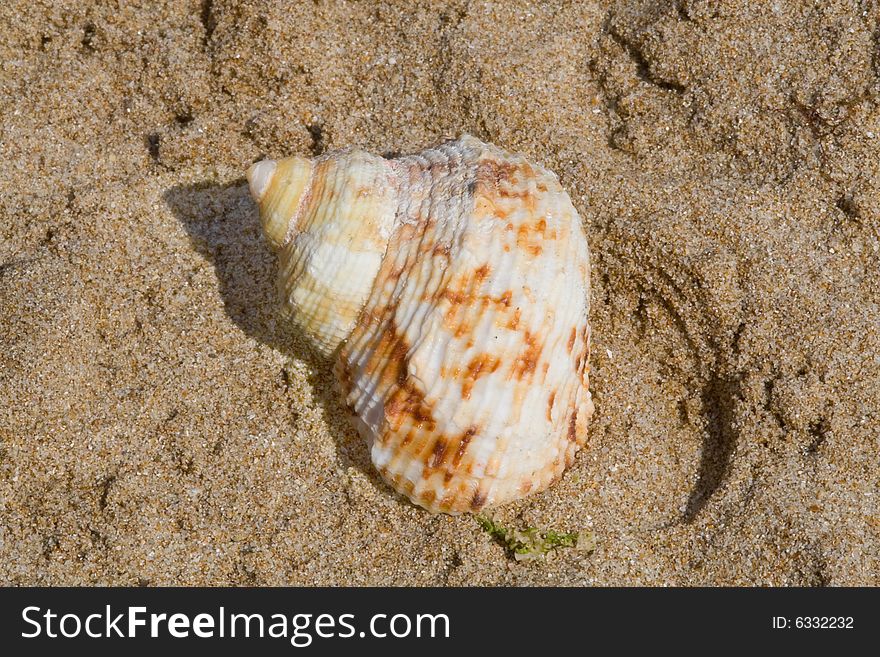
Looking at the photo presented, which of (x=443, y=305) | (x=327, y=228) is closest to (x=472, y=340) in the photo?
(x=443, y=305)

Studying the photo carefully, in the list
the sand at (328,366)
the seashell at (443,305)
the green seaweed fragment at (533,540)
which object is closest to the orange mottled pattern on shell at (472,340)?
the seashell at (443,305)

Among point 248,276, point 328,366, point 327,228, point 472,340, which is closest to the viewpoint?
point 472,340

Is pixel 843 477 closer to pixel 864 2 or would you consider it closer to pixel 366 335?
Answer: pixel 366 335

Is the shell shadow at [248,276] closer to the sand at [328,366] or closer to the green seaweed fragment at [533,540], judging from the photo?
the sand at [328,366]

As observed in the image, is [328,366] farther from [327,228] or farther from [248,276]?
[327,228]
